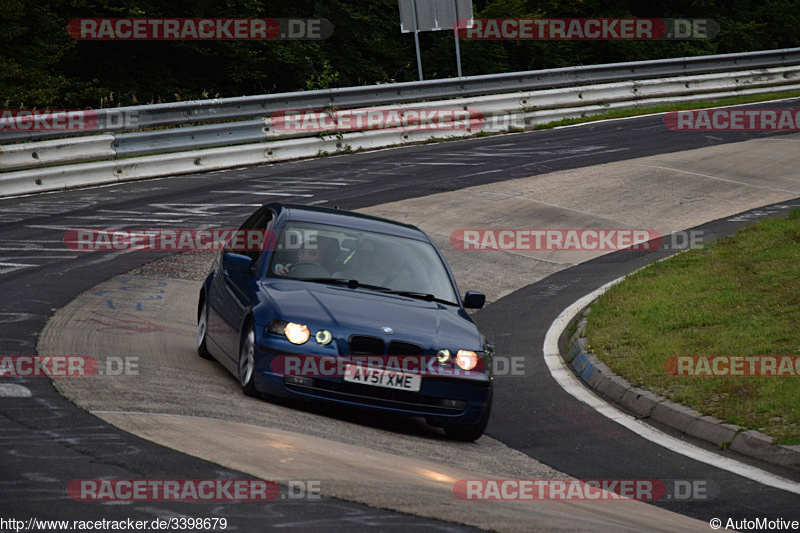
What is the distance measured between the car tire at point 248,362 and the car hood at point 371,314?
0.32 metres

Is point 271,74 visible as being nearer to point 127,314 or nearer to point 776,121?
point 776,121

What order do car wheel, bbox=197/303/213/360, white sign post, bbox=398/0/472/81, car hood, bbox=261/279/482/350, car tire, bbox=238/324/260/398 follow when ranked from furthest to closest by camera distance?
white sign post, bbox=398/0/472/81
car wheel, bbox=197/303/213/360
car tire, bbox=238/324/260/398
car hood, bbox=261/279/482/350

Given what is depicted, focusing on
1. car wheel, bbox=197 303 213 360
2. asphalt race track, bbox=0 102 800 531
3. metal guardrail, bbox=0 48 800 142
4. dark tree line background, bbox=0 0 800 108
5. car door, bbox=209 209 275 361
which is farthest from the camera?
dark tree line background, bbox=0 0 800 108

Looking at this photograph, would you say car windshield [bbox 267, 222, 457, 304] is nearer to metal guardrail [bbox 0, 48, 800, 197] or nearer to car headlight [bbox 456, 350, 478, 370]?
car headlight [bbox 456, 350, 478, 370]

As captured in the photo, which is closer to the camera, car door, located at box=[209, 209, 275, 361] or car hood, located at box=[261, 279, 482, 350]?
car hood, located at box=[261, 279, 482, 350]

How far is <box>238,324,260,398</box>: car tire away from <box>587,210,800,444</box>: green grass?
3.81 m

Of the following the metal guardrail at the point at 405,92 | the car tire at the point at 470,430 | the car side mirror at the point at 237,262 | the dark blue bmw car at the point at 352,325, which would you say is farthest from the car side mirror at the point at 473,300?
the metal guardrail at the point at 405,92

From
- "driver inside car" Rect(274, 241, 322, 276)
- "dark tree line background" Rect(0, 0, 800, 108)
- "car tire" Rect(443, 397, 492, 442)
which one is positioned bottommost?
"car tire" Rect(443, 397, 492, 442)

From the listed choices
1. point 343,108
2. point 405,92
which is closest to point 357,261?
point 343,108

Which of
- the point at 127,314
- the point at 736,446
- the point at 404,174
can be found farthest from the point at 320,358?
the point at 404,174

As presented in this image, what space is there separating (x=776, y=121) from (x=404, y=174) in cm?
1162

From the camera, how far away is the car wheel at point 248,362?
26.1 feet

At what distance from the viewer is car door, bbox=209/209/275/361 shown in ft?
27.7

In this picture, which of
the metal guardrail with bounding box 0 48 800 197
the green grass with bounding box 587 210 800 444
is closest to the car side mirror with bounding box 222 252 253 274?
the green grass with bounding box 587 210 800 444
